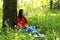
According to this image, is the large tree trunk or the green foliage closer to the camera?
the green foliage

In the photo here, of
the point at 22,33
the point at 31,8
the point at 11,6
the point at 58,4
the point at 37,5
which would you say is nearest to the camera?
the point at 22,33

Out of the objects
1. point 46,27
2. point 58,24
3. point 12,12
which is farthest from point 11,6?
point 58,24

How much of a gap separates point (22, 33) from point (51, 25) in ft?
11.8

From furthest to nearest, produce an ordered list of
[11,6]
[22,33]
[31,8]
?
[31,8] → [11,6] → [22,33]

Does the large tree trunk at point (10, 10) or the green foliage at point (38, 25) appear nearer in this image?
the green foliage at point (38, 25)

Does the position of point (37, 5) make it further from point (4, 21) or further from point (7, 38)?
point (7, 38)

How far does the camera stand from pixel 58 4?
21.3 meters

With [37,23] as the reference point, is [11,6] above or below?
above

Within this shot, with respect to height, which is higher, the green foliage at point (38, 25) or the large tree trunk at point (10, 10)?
the large tree trunk at point (10, 10)

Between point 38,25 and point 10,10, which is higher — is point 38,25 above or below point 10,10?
below

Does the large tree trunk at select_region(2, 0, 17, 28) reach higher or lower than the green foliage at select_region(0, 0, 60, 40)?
higher

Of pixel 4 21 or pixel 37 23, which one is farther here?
pixel 37 23

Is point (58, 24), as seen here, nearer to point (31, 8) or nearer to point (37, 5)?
point (31, 8)

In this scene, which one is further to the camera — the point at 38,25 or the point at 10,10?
the point at 38,25
